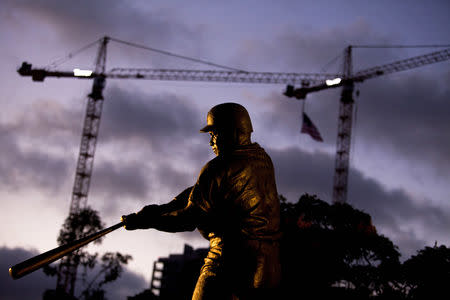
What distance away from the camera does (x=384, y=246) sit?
20.4 m

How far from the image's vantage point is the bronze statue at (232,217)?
3887 millimetres

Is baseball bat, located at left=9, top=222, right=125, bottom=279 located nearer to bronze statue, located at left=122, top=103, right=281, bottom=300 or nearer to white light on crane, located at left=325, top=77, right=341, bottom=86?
bronze statue, located at left=122, top=103, right=281, bottom=300

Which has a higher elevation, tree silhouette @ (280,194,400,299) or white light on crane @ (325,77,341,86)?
white light on crane @ (325,77,341,86)

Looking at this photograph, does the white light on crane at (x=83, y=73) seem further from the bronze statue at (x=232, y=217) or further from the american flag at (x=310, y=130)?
the bronze statue at (x=232, y=217)

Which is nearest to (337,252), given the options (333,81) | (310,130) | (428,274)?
(428,274)

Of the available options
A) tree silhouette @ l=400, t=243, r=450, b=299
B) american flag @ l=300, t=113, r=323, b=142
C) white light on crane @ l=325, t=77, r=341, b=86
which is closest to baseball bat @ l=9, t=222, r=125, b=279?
tree silhouette @ l=400, t=243, r=450, b=299

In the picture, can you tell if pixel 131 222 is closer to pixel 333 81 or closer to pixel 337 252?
pixel 337 252

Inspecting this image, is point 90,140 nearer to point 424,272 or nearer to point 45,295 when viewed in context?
point 45,295

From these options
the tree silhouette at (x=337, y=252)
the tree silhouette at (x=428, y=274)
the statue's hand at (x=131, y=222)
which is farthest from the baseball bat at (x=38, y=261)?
the tree silhouette at (x=428, y=274)

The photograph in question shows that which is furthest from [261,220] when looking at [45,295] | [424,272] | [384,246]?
[45,295]

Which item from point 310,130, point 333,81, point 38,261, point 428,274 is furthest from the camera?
point 333,81

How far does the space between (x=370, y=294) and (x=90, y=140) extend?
5666 cm

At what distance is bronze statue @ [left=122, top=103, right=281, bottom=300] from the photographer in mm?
3887

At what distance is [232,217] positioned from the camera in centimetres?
402
